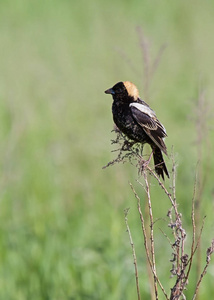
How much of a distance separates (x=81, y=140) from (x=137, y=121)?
499 centimetres

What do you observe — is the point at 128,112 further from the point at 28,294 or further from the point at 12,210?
the point at 12,210

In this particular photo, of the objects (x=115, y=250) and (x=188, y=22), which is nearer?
(x=115, y=250)

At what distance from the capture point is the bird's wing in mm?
2672

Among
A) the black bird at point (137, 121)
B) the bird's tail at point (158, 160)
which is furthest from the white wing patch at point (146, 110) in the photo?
the bird's tail at point (158, 160)

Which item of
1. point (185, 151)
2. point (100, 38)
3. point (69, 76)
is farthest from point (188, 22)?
point (185, 151)

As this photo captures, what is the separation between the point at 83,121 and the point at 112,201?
10.6 ft

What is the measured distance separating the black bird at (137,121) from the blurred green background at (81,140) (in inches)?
6.2

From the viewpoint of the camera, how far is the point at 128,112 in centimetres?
279

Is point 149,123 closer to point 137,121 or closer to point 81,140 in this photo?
point 137,121

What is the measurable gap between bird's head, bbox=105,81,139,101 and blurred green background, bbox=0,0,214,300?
0.35m

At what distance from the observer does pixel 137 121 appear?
9.00 feet

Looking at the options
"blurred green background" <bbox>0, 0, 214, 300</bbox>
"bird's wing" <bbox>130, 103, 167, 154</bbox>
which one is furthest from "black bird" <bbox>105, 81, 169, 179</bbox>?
"blurred green background" <bbox>0, 0, 214, 300</bbox>

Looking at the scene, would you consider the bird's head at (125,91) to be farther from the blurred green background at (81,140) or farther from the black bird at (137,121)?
the blurred green background at (81,140)

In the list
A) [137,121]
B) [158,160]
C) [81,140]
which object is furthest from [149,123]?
[81,140]
